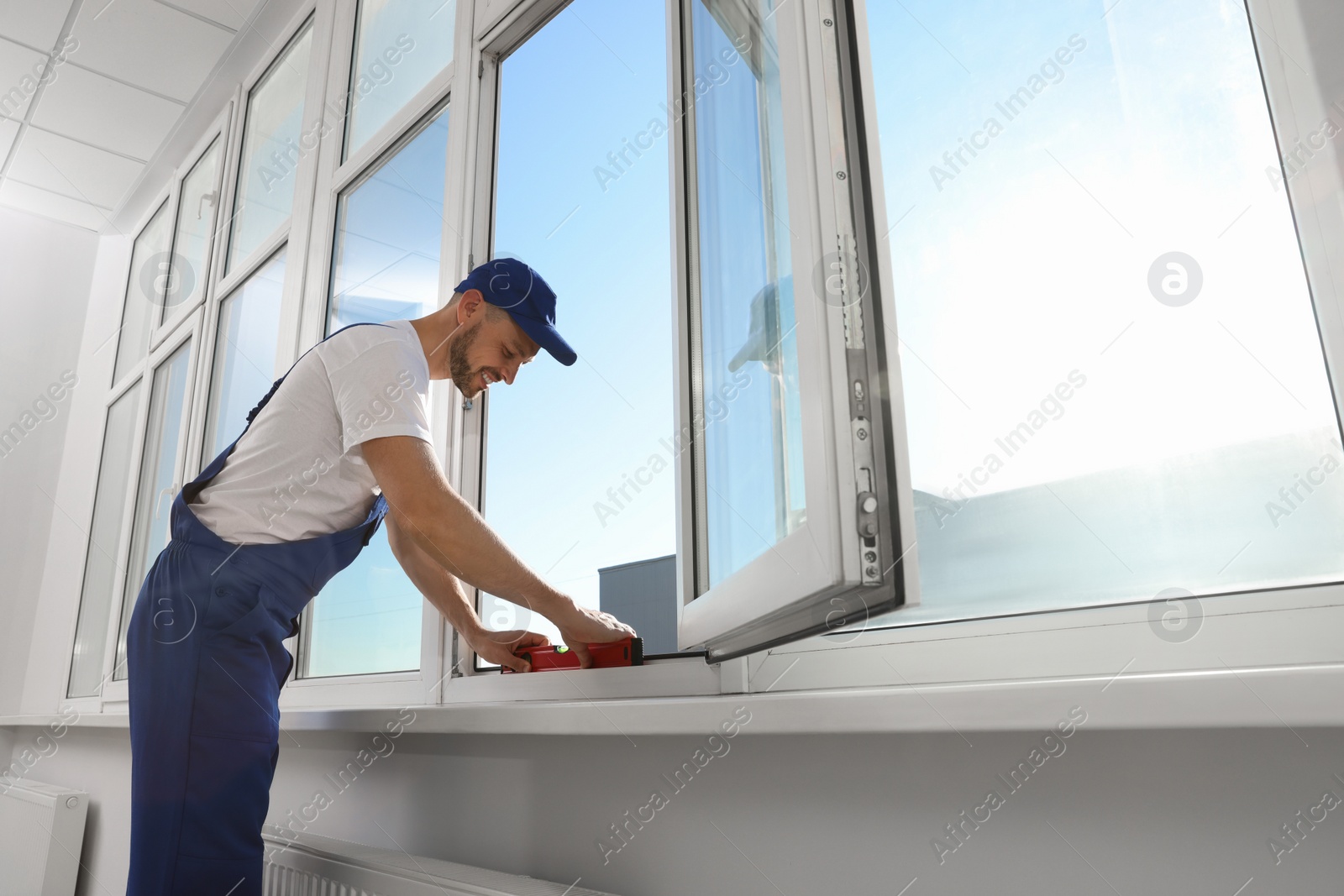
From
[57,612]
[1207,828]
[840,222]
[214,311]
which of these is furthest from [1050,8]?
[57,612]

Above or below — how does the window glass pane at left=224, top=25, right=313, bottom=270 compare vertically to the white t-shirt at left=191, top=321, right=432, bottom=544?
above

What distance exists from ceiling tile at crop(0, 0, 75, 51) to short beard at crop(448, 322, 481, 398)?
97.4 inches

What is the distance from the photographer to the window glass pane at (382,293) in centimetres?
197

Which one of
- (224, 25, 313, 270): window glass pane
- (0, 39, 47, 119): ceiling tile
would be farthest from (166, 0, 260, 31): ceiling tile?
(0, 39, 47, 119): ceiling tile

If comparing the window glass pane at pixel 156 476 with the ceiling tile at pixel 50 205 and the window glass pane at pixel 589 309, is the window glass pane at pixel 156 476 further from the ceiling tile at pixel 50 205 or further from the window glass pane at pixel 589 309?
the window glass pane at pixel 589 309

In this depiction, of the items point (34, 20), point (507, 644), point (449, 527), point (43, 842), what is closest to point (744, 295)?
point (449, 527)

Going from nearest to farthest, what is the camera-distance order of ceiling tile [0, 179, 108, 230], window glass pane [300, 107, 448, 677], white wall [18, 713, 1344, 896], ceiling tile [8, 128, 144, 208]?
white wall [18, 713, 1344, 896] < window glass pane [300, 107, 448, 677] < ceiling tile [8, 128, 144, 208] < ceiling tile [0, 179, 108, 230]

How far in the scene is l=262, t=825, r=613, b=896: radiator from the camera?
1.10 meters

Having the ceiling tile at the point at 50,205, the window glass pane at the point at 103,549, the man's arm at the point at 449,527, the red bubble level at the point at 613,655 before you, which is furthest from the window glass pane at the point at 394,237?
the ceiling tile at the point at 50,205

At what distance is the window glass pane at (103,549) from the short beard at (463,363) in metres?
2.58

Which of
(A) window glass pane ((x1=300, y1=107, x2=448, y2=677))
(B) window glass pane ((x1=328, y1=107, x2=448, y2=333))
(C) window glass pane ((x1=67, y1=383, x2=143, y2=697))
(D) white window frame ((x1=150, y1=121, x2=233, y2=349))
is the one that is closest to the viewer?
(A) window glass pane ((x1=300, y1=107, x2=448, y2=677))

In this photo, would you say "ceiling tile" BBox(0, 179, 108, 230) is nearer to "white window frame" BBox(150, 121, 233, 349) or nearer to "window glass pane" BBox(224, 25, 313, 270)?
"white window frame" BBox(150, 121, 233, 349)

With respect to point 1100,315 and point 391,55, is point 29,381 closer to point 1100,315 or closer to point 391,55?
point 391,55

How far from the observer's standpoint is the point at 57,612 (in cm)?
371
